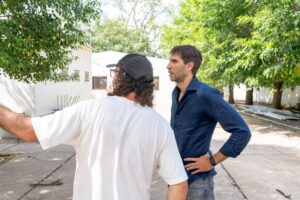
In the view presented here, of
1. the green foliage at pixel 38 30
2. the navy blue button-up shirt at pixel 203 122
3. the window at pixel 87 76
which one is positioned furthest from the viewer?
the window at pixel 87 76

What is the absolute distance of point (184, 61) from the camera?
2.74m

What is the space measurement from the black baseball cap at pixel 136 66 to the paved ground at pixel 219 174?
13.8 ft

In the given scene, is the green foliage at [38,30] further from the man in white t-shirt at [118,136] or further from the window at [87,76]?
the window at [87,76]

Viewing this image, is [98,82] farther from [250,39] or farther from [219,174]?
[219,174]

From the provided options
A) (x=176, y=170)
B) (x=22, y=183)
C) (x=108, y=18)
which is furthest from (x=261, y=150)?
(x=108, y=18)

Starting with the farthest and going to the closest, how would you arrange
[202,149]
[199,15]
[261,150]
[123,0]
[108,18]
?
[123,0] < [108,18] < [199,15] < [261,150] < [202,149]

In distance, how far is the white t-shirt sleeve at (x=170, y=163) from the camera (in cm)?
189

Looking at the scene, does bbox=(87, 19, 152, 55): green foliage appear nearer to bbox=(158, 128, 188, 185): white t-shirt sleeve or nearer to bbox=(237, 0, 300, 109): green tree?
bbox=(237, 0, 300, 109): green tree

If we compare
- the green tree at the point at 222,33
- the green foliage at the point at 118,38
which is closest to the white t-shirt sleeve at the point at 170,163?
the green tree at the point at 222,33

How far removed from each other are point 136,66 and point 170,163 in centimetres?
52

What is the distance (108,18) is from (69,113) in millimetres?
52531

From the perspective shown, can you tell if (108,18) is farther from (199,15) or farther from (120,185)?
(120,185)

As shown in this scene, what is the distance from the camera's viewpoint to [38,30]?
688cm

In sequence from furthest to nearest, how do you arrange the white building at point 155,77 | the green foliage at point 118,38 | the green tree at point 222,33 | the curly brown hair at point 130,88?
the green foliage at point 118,38 → the white building at point 155,77 → the green tree at point 222,33 → the curly brown hair at point 130,88
